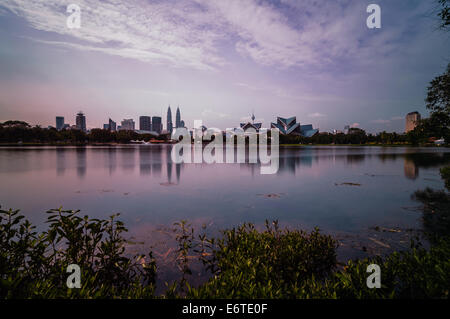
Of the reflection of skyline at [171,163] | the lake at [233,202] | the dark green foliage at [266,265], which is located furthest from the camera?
the reflection of skyline at [171,163]

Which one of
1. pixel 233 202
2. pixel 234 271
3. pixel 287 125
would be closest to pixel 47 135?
pixel 233 202

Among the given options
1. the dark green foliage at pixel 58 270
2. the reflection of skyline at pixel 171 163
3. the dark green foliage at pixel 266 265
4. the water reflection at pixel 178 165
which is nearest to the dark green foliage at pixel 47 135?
the water reflection at pixel 178 165

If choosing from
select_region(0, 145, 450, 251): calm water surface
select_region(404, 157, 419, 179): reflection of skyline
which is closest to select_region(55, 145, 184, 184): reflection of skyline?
select_region(0, 145, 450, 251): calm water surface

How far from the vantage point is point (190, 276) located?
5.50 meters

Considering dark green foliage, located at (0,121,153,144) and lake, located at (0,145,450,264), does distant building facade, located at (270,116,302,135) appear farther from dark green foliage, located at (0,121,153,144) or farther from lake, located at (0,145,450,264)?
lake, located at (0,145,450,264)

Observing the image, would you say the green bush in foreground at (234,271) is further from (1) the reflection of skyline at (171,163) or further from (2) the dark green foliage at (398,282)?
(1) the reflection of skyline at (171,163)

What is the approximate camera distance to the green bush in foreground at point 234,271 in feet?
12.1

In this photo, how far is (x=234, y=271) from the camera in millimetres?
4531

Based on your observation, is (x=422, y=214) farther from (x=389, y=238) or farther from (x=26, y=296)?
(x=26, y=296)

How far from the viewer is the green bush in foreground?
367 cm

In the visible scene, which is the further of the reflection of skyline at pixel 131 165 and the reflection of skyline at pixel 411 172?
the reflection of skyline at pixel 131 165

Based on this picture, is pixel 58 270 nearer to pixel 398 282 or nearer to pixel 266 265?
pixel 266 265
